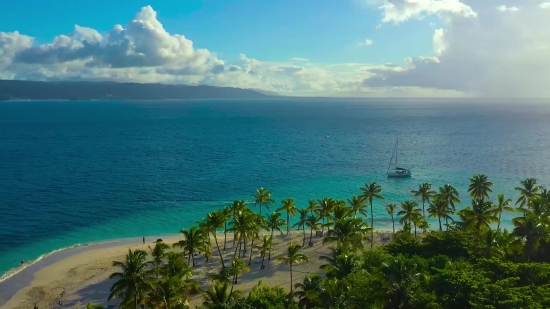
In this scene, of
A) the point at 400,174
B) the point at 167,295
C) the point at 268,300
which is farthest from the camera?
the point at 400,174

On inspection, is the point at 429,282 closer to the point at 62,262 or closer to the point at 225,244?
the point at 225,244

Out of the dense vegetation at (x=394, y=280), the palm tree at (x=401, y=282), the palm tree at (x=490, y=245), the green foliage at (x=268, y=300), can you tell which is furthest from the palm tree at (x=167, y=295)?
the palm tree at (x=490, y=245)

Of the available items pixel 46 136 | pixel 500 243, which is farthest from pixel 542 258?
pixel 46 136

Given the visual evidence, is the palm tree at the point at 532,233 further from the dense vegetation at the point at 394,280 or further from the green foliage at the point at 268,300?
the green foliage at the point at 268,300

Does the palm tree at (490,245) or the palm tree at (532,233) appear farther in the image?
the palm tree at (490,245)

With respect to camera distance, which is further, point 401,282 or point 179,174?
point 179,174

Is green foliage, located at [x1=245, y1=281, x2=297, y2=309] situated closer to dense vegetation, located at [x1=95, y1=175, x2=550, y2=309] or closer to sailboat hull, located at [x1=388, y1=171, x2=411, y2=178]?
dense vegetation, located at [x1=95, y1=175, x2=550, y2=309]

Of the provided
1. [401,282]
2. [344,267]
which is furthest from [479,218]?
[401,282]

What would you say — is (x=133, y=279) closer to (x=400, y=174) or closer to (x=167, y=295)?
(x=167, y=295)

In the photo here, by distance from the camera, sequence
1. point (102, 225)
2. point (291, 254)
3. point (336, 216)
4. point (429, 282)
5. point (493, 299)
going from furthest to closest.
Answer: point (102, 225) < point (336, 216) < point (291, 254) < point (429, 282) < point (493, 299)
